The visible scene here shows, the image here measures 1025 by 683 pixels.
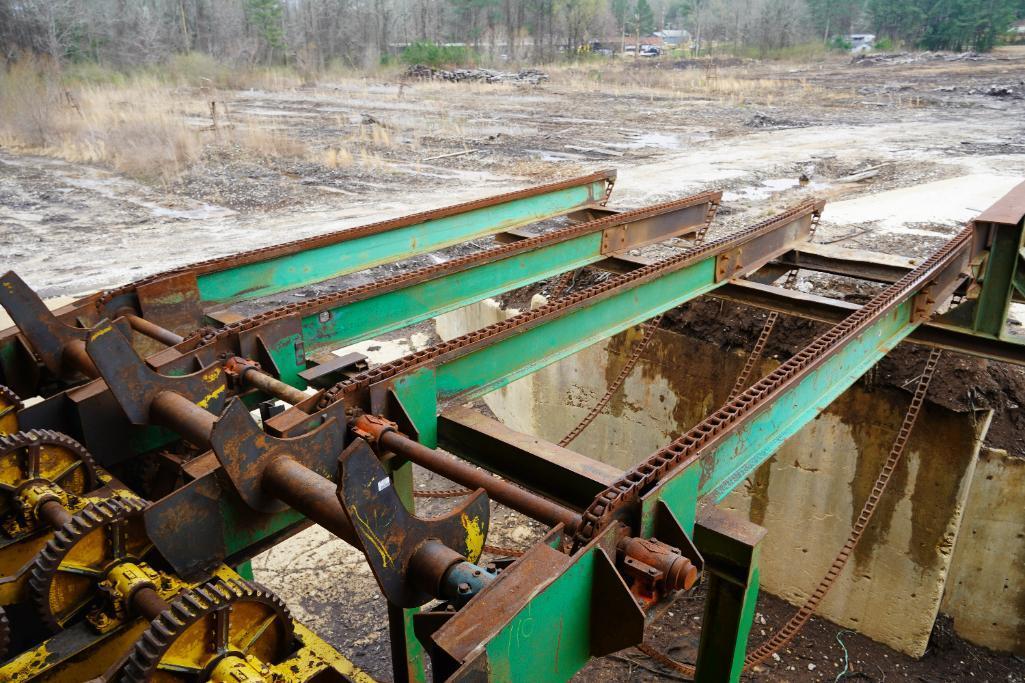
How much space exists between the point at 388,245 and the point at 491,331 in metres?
1.96

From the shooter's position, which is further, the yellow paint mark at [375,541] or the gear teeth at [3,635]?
the gear teeth at [3,635]

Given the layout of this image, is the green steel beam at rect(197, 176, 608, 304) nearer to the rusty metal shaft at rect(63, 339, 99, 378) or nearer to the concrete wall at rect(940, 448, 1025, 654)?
the rusty metal shaft at rect(63, 339, 99, 378)

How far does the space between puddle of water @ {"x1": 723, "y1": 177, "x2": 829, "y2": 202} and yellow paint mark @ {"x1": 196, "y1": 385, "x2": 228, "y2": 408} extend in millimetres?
9073

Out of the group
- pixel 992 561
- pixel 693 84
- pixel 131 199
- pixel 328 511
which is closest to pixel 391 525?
pixel 328 511

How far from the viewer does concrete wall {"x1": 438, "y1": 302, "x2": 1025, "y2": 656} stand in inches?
211

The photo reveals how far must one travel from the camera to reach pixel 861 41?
2234 inches

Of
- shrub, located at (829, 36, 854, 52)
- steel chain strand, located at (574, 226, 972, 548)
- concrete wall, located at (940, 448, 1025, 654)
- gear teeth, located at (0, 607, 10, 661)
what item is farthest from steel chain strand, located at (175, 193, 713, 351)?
shrub, located at (829, 36, 854, 52)

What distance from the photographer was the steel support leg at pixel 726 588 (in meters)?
2.43

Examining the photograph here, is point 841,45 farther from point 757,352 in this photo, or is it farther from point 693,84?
point 757,352

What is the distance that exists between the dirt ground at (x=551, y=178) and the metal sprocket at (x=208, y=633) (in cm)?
308

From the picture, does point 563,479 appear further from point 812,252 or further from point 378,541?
point 812,252

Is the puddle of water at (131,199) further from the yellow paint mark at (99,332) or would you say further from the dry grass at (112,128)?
the yellow paint mark at (99,332)

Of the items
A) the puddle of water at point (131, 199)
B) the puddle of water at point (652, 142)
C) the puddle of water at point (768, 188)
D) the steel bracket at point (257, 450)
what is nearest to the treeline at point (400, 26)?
the puddle of water at point (131, 199)

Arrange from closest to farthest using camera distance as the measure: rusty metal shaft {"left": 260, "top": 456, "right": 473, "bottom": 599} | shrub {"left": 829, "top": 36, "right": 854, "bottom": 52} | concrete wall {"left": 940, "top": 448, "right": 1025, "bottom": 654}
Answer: rusty metal shaft {"left": 260, "top": 456, "right": 473, "bottom": 599}, concrete wall {"left": 940, "top": 448, "right": 1025, "bottom": 654}, shrub {"left": 829, "top": 36, "right": 854, "bottom": 52}
